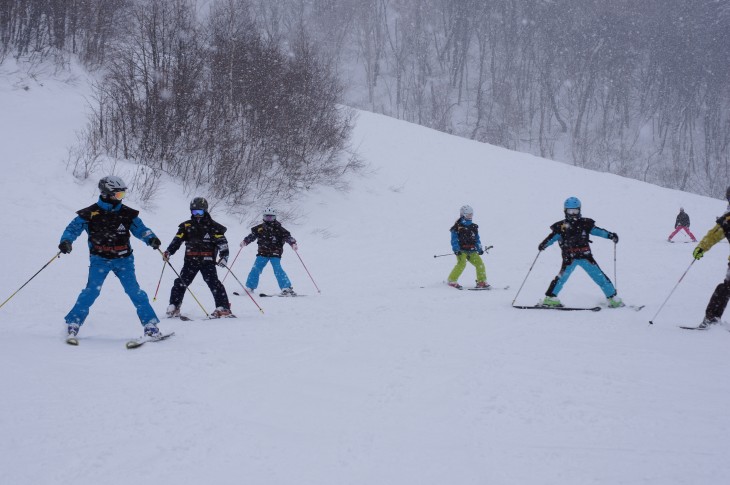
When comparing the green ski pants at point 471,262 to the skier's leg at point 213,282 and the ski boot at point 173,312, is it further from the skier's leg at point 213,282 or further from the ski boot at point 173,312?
the ski boot at point 173,312

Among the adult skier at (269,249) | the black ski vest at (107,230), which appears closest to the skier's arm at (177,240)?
the black ski vest at (107,230)

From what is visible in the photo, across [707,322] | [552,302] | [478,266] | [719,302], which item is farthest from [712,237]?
[478,266]

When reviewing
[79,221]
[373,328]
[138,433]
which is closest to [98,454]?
[138,433]

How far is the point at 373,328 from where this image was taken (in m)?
5.90

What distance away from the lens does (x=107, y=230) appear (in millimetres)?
5008

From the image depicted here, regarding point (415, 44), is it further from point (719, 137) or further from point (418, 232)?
point (418, 232)

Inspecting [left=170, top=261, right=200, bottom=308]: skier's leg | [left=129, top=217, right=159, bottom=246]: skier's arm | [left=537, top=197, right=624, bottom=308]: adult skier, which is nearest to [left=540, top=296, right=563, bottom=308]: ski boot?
[left=537, top=197, right=624, bottom=308]: adult skier

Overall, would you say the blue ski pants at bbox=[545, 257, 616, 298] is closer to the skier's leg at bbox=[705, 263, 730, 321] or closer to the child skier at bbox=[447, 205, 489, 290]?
the skier's leg at bbox=[705, 263, 730, 321]

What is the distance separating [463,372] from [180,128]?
1542 cm

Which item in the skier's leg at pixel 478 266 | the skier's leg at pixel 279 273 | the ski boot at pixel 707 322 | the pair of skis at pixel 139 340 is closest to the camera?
the pair of skis at pixel 139 340

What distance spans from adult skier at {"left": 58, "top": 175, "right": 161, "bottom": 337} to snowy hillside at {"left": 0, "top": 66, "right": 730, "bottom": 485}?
386 mm

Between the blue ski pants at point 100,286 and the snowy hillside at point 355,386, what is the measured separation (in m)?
0.35

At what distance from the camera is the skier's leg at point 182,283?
21.0 feet

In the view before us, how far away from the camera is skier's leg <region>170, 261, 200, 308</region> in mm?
6398
